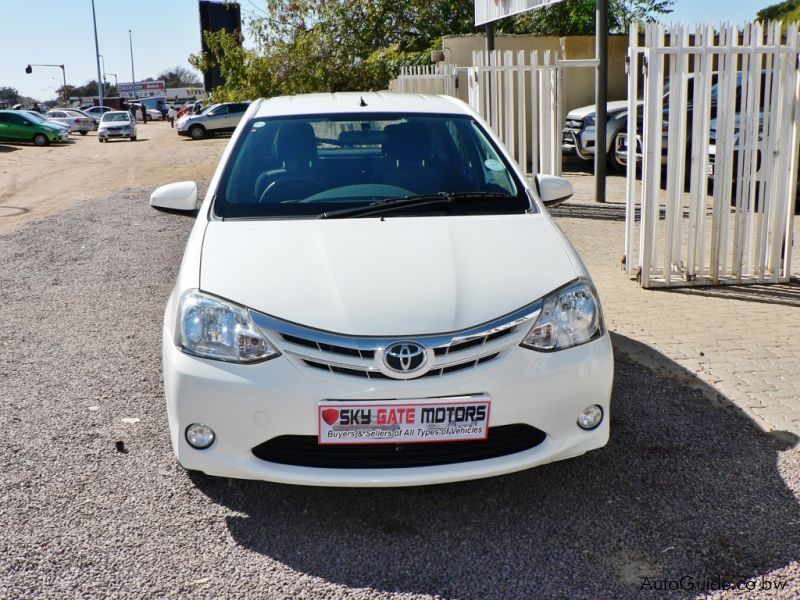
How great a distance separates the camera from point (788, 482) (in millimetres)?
3762

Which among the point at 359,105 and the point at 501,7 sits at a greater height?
the point at 501,7

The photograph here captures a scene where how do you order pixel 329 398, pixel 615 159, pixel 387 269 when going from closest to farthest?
1. pixel 329 398
2. pixel 387 269
3. pixel 615 159

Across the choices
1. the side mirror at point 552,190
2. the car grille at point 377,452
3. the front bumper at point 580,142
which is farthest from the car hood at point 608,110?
the car grille at point 377,452

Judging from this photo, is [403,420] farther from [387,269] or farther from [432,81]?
[432,81]

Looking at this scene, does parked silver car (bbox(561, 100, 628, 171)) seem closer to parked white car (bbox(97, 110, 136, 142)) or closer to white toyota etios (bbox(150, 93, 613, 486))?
white toyota etios (bbox(150, 93, 613, 486))

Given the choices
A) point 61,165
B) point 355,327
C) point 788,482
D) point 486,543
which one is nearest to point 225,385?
point 355,327

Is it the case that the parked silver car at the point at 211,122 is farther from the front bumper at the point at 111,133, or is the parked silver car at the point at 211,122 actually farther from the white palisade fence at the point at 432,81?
the white palisade fence at the point at 432,81

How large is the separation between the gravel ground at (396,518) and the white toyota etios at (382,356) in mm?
298

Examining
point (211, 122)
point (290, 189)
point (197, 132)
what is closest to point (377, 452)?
point (290, 189)

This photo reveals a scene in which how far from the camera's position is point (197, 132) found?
3944 centimetres

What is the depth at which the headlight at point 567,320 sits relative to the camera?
334cm

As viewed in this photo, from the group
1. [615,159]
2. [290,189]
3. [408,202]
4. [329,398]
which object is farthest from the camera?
[615,159]

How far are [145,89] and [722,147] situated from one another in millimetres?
129004

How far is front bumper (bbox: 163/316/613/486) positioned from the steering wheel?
124 cm
